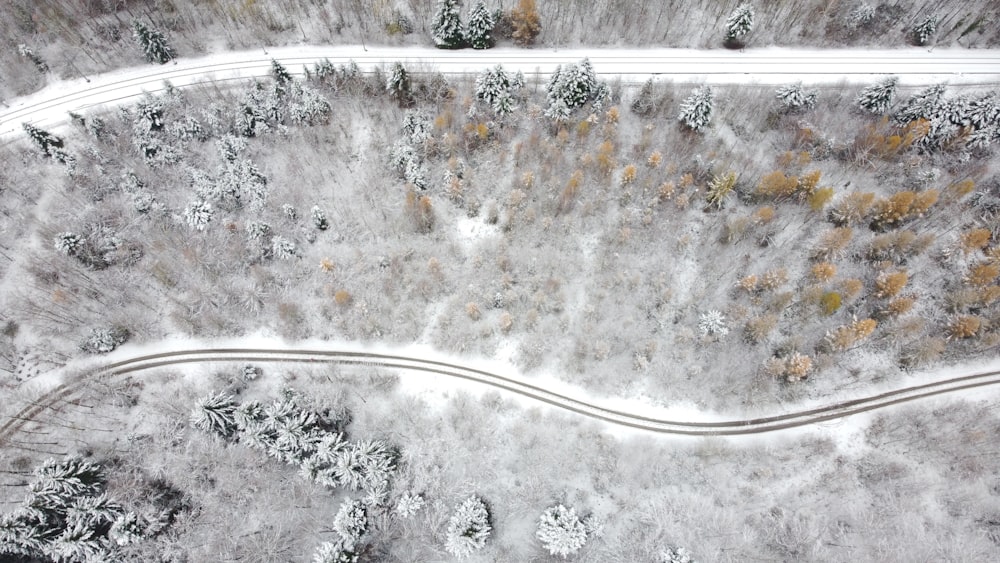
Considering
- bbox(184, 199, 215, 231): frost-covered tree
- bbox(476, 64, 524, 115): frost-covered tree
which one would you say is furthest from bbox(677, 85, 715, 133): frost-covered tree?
bbox(184, 199, 215, 231): frost-covered tree

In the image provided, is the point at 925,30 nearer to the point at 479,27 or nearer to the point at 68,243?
the point at 479,27

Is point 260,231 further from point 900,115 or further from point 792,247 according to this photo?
point 900,115

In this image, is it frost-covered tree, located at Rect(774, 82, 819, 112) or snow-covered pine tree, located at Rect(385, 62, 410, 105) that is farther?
snow-covered pine tree, located at Rect(385, 62, 410, 105)

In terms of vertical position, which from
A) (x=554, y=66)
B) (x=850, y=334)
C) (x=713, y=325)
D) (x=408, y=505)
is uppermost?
(x=554, y=66)

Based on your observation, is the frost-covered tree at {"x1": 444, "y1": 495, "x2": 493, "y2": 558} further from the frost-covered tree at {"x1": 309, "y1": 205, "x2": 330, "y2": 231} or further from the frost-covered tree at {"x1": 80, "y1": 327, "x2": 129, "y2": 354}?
the frost-covered tree at {"x1": 80, "y1": 327, "x2": 129, "y2": 354}

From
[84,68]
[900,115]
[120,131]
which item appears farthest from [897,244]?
[84,68]

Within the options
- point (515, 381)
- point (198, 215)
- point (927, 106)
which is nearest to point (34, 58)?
point (198, 215)
